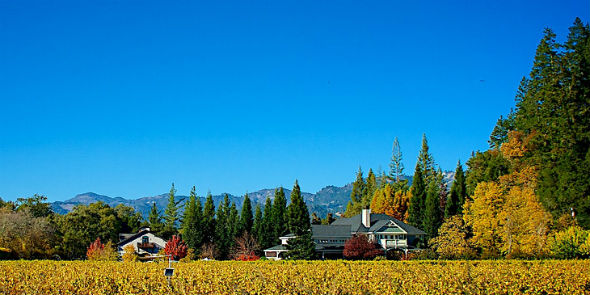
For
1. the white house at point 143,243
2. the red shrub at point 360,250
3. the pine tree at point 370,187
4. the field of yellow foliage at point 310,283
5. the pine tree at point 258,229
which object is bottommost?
the field of yellow foliage at point 310,283

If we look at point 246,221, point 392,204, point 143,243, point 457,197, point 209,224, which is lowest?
point 143,243

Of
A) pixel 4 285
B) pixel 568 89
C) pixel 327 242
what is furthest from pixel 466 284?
pixel 327 242

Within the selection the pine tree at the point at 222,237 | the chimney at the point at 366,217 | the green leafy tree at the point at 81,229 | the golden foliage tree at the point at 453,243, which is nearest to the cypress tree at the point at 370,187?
the chimney at the point at 366,217

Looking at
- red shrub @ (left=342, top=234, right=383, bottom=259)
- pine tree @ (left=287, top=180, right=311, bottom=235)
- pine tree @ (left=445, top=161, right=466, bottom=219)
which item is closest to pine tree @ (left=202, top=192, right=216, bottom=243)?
pine tree @ (left=287, top=180, right=311, bottom=235)

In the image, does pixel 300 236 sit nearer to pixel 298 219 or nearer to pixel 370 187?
pixel 298 219

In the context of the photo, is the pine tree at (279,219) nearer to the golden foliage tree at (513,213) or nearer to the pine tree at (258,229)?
the pine tree at (258,229)

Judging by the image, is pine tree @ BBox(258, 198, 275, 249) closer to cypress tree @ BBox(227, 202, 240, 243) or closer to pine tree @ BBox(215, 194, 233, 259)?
cypress tree @ BBox(227, 202, 240, 243)

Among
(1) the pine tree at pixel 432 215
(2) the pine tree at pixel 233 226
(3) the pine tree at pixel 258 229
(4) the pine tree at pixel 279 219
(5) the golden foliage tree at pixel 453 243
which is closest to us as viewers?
(5) the golden foliage tree at pixel 453 243

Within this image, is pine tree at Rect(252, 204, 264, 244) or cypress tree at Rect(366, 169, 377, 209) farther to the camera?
cypress tree at Rect(366, 169, 377, 209)

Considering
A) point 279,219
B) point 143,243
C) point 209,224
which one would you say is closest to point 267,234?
point 279,219

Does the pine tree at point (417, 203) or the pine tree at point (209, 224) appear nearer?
the pine tree at point (209, 224)

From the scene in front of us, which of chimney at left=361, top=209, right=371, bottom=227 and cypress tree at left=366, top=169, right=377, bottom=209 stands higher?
cypress tree at left=366, top=169, right=377, bottom=209

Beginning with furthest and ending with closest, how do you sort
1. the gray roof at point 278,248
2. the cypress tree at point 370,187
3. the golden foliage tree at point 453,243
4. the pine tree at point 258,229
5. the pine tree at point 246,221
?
1. the cypress tree at point 370,187
2. the pine tree at point 246,221
3. the pine tree at point 258,229
4. the gray roof at point 278,248
5. the golden foliage tree at point 453,243

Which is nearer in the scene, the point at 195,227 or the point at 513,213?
the point at 513,213
